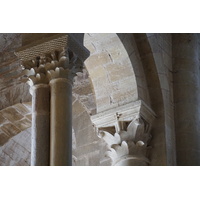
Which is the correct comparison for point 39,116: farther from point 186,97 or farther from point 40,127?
point 186,97

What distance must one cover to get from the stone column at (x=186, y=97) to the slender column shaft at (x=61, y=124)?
81.1 inches

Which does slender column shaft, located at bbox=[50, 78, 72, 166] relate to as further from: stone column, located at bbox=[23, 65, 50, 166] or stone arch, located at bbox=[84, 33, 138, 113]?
stone arch, located at bbox=[84, 33, 138, 113]

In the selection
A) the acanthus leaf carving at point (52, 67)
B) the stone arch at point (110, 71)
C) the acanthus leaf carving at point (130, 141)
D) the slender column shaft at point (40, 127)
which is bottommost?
the slender column shaft at point (40, 127)

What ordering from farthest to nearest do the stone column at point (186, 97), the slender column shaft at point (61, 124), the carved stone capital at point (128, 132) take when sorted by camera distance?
the stone column at point (186, 97), the carved stone capital at point (128, 132), the slender column shaft at point (61, 124)

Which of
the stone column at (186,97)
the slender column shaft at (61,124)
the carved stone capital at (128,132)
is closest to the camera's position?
the slender column shaft at (61,124)

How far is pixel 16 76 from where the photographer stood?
9750mm

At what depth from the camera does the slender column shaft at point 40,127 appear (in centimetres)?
592

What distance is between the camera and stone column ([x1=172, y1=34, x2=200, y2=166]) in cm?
772

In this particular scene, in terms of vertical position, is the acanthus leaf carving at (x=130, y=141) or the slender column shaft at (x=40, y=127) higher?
the acanthus leaf carving at (x=130, y=141)

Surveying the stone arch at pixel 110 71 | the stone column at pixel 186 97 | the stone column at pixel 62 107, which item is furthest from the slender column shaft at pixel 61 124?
the stone column at pixel 186 97

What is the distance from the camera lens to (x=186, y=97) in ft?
26.3

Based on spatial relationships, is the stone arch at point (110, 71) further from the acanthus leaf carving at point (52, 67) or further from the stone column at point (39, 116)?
the stone column at point (39, 116)

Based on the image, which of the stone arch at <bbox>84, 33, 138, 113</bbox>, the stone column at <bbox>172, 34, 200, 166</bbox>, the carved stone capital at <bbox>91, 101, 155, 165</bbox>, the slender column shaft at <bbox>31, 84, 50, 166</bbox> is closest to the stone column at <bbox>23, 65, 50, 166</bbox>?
the slender column shaft at <bbox>31, 84, 50, 166</bbox>

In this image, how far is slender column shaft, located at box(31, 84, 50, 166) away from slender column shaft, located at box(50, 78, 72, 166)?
0.06 m
